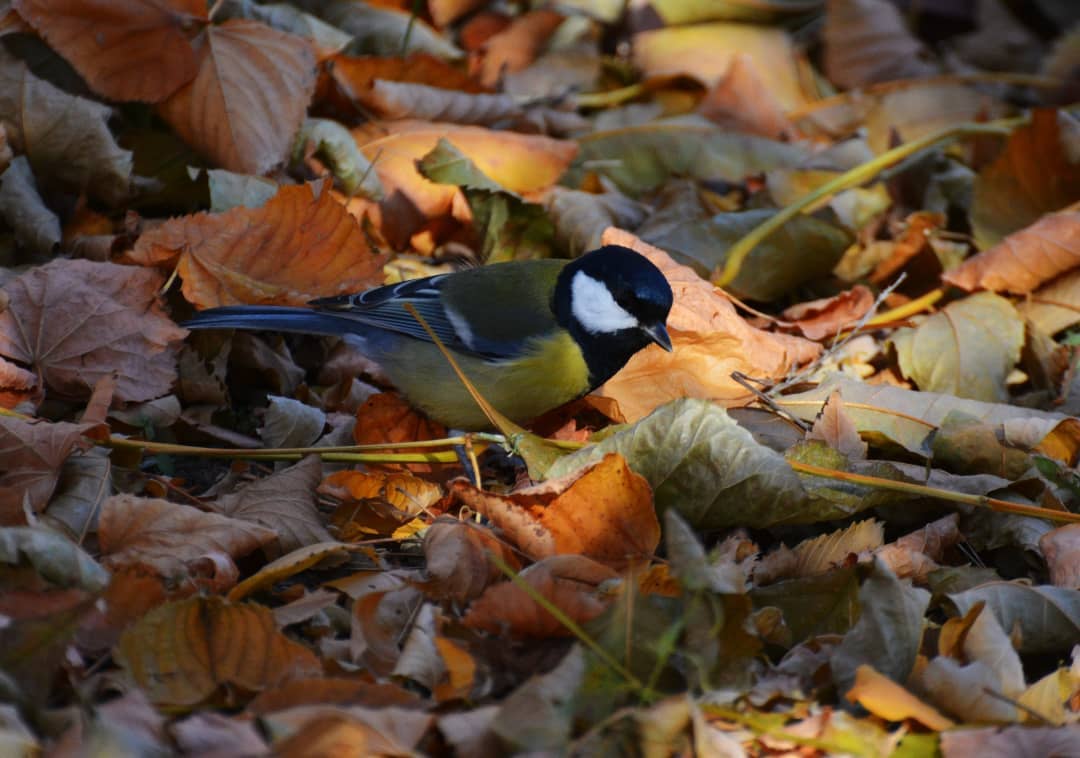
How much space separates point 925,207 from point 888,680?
2.62 m

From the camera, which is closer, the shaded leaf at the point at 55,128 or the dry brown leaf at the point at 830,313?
the shaded leaf at the point at 55,128

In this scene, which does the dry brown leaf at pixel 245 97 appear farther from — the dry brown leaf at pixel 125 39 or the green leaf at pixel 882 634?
the green leaf at pixel 882 634

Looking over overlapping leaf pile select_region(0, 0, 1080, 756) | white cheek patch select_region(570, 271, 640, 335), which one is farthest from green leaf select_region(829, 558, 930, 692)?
white cheek patch select_region(570, 271, 640, 335)

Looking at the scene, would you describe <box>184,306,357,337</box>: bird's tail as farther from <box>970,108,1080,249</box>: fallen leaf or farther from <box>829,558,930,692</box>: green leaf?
<box>970,108,1080,249</box>: fallen leaf

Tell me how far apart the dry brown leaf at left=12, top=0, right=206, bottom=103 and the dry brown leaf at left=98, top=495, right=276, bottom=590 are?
1.55 metres

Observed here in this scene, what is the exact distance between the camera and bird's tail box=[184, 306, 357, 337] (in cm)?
288

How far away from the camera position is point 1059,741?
175cm

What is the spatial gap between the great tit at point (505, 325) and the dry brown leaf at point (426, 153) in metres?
0.47

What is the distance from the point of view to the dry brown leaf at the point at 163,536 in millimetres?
2100

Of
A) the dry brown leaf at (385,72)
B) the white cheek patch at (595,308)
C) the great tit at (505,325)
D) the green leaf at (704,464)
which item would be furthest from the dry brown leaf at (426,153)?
the green leaf at (704,464)

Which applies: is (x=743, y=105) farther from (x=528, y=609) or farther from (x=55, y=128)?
(x=528, y=609)

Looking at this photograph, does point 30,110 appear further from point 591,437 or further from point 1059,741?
point 1059,741

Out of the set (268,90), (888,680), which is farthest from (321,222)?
(888,680)

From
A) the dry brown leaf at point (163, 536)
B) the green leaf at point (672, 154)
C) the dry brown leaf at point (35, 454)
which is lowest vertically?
the green leaf at point (672, 154)
